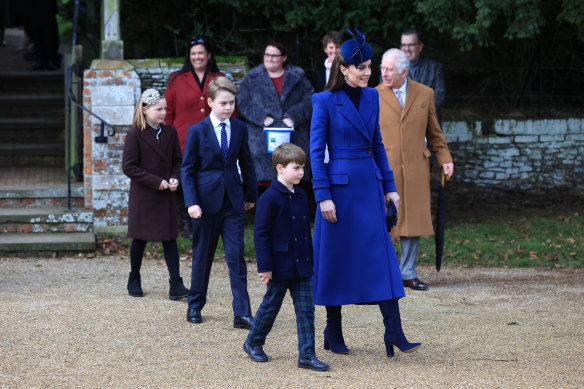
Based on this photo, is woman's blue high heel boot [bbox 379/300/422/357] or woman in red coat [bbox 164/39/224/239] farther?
woman in red coat [bbox 164/39/224/239]

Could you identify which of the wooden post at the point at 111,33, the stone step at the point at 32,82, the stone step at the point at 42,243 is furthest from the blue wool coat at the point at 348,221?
the stone step at the point at 32,82

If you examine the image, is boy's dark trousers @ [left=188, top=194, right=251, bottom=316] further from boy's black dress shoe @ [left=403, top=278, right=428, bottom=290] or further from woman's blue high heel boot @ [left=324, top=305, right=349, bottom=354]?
boy's black dress shoe @ [left=403, top=278, right=428, bottom=290]

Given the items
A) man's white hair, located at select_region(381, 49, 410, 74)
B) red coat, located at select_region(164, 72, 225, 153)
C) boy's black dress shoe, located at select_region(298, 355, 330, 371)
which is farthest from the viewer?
red coat, located at select_region(164, 72, 225, 153)

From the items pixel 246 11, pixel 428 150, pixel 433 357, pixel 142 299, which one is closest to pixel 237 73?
pixel 246 11

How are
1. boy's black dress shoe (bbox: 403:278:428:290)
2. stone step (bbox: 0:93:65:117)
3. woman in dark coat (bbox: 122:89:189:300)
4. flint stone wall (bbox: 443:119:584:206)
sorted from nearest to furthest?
woman in dark coat (bbox: 122:89:189:300)
boy's black dress shoe (bbox: 403:278:428:290)
flint stone wall (bbox: 443:119:584:206)
stone step (bbox: 0:93:65:117)

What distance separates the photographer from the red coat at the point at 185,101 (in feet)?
28.1

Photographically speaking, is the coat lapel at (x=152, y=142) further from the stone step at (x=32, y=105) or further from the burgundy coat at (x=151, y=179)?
the stone step at (x=32, y=105)

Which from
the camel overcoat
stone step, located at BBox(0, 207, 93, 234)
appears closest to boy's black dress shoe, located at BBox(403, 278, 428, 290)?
the camel overcoat

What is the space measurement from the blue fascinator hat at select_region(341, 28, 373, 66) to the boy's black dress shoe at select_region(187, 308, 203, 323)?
2060mm

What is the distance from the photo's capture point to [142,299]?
6941 mm

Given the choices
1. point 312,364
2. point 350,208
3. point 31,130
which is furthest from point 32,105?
point 312,364

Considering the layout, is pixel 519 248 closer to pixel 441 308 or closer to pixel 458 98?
pixel 441 308

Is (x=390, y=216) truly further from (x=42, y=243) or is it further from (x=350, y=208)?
(x=42, y=243)

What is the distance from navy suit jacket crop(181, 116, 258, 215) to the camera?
19.9ft
